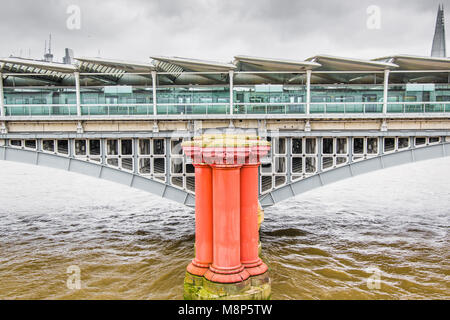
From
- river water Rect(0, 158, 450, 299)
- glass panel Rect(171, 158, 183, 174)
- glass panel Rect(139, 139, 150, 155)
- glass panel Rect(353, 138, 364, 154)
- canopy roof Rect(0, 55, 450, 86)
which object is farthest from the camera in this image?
glass panel Rect(353, 138, 364, 154)

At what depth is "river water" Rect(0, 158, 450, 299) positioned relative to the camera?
485 inches

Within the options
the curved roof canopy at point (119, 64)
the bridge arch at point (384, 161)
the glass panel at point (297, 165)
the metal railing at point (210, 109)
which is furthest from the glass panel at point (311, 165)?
the curved roof canopy at point (119, 64)

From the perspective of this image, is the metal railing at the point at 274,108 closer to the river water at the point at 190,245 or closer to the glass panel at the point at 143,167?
the glass panel at the point at 143,167

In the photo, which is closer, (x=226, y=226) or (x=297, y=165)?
(x=226, y=226)

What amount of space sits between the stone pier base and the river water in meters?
3.31

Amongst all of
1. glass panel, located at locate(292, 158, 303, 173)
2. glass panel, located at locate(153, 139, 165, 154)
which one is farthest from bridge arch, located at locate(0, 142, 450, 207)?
glass panel, located at locate(153, 139, 165, 154)

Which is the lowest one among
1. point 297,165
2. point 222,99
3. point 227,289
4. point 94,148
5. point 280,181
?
point 227,289

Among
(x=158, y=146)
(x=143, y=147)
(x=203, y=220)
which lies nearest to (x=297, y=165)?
(x=143, y=147)

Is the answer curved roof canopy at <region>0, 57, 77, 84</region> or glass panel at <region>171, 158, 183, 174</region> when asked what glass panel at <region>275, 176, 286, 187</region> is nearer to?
glass panel at <region>171, 158, 183, 174</region>

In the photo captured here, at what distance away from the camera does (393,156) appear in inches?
633

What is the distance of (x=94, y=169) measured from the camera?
53.2 ft

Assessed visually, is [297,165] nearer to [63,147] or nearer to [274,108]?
[274,108]

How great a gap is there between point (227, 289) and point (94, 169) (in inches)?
443

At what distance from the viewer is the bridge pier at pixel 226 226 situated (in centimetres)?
700
